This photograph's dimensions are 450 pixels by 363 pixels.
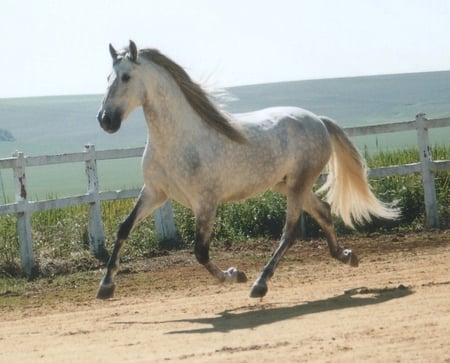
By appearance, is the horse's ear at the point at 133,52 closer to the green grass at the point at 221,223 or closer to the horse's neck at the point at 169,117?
the horse's neck at the point at 169,117

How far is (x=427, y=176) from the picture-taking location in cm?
1505

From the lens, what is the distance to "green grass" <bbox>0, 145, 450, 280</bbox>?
1419 cm

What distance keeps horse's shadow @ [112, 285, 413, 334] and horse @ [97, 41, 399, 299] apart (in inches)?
21.6

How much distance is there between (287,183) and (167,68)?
1.72 m

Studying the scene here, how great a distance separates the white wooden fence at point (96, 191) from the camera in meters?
13.2

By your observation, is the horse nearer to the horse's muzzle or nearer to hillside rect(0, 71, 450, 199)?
the horse's muzzle

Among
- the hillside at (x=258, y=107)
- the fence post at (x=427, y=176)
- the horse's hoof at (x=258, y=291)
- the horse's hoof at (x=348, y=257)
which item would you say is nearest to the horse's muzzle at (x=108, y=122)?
the horse's hoof at (x=258, y=291)

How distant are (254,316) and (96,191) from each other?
19.7 ft

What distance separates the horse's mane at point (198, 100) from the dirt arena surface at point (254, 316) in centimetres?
153

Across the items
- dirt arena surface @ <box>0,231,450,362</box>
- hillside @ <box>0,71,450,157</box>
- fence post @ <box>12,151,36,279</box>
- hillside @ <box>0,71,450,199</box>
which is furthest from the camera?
hillside @ <box>0,71,450,157</box>

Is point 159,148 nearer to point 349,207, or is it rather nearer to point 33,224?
point 349,207

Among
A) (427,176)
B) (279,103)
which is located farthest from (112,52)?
(279,103)

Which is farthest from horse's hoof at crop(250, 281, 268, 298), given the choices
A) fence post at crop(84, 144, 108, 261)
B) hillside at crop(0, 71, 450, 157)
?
hillside at crop(0, 71, 450, 157)

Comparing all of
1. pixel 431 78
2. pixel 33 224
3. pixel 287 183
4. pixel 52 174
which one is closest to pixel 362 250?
pixel 287 183
